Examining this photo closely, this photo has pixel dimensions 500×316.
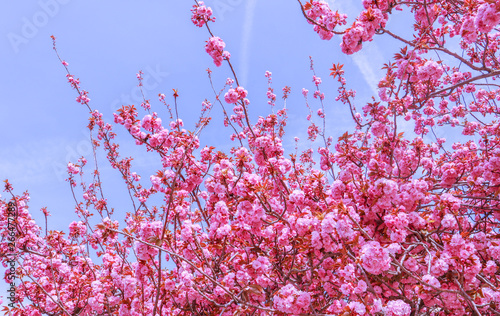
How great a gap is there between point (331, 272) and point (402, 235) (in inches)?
44.8

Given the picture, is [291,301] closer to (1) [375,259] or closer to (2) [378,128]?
(1) [375,259]

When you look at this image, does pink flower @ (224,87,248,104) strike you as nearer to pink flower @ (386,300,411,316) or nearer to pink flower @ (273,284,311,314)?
pink flower @ (273,284,311,314)

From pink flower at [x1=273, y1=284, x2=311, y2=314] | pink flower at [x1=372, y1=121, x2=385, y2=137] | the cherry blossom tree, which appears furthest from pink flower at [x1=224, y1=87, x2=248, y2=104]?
pink flower at [x1=273, y1=284, x2=311, y2=314]

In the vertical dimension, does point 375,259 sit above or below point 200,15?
below

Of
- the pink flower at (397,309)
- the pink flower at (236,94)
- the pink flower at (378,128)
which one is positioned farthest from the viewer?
the pink flower at (236,94)

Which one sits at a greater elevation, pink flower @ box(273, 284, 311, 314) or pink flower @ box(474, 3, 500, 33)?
pink flower @ box(474, 3, 500, 33)

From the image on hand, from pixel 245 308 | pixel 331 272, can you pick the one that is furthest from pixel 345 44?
pixel 245 308

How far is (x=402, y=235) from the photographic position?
133 inches

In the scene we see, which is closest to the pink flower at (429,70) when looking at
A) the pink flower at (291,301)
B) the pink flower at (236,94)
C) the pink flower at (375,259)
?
the pink flower at (236,94)

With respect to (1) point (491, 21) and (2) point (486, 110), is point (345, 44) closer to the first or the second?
(1) point (491, 21)

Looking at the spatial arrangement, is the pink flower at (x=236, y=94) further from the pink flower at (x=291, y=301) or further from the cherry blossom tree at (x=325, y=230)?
the pink flower at (x=291, y=301)

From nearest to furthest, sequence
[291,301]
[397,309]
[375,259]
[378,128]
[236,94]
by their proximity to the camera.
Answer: [397,309], [375,259], [291,301], [378,128], [236,94]

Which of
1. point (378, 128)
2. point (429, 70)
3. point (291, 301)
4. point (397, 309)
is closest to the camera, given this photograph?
point (397, 309)

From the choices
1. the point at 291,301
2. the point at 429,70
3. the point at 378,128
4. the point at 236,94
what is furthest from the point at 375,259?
the point at 236,94
